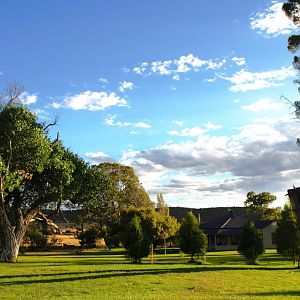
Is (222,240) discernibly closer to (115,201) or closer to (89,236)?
(115,201)

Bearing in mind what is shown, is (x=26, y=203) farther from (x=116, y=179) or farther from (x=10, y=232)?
(x=116, y=179)

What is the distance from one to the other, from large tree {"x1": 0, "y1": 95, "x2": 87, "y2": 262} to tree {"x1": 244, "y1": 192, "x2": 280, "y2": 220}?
5242cm

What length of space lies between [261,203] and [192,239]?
181ft

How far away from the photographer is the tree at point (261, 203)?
89713 millimetres

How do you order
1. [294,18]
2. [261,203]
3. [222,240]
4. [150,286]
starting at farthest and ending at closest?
[261,203]
[222,240]
[294,18]
[150,286]

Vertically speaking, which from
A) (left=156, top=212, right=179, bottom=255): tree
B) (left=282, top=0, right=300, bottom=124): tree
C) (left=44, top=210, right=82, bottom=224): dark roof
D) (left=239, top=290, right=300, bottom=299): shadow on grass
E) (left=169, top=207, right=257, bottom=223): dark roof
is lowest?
(left=239, top=290, right=300, bottom=299): shadow on grass

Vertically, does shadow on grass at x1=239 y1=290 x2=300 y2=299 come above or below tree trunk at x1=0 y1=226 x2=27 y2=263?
below

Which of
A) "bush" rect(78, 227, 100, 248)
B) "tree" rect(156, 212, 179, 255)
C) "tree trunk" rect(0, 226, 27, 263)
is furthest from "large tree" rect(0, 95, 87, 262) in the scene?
"bush" rect(78, 227, 100, 248)

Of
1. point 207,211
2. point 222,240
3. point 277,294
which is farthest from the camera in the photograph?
point 207,211

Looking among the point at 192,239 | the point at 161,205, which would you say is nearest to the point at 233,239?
the point at 161,205

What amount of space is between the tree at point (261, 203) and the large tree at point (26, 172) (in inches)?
2064

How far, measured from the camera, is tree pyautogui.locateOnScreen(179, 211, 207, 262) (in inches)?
1575

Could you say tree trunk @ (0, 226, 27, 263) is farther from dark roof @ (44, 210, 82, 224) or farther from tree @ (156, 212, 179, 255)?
tree @ (156, 212, 179, 255)

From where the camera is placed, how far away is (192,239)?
132 feet
